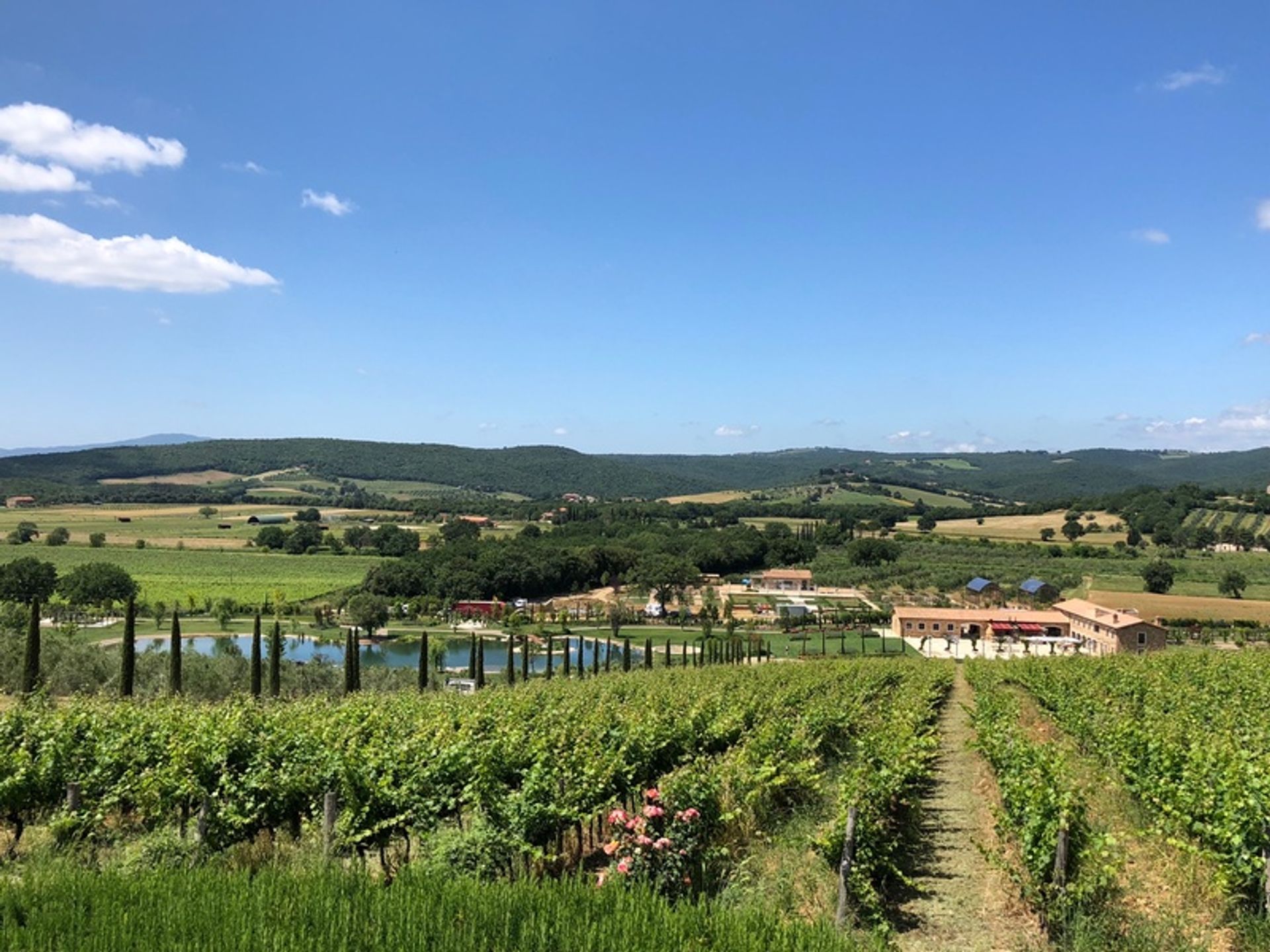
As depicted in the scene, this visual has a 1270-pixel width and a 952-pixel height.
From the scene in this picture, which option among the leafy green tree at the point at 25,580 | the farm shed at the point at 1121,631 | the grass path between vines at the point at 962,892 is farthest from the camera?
the leafy green tree at the point at 25,580

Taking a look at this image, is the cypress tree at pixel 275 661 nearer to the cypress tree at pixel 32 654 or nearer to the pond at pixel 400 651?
the cypress tree at pixel 32 654

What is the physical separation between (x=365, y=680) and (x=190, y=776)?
97.9ft

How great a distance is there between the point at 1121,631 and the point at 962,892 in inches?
2396

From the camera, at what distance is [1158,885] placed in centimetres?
977

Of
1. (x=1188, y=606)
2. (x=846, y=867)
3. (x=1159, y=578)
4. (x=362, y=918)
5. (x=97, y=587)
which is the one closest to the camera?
(x=362, y=918)

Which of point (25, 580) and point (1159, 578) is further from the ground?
point (25, 580)

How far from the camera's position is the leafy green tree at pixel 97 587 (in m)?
73.1

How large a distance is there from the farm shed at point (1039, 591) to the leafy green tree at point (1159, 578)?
354 inches

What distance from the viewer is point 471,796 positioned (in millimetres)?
10289

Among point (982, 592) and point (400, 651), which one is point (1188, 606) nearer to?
point (982, 592)

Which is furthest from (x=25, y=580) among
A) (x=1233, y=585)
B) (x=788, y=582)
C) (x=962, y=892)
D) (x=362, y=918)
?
(x=1233, y=585)

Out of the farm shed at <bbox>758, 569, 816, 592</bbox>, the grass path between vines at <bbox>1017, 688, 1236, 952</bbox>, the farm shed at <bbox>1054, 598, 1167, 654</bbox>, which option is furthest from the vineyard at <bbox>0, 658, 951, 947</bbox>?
the farm shed at <bbox>758, 569, 816, 592</bbox>

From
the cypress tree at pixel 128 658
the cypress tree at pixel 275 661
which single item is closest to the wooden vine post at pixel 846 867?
the cypress tree at pixel 275 661

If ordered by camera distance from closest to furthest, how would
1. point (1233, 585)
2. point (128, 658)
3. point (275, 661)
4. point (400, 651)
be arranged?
point (128, 658)
point (275, 661)
point (400, 651)
point (1233, 585)
